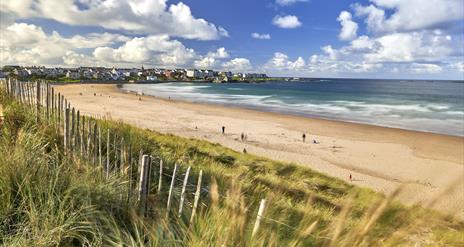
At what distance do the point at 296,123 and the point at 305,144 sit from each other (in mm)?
9051

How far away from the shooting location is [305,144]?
79.8 ft

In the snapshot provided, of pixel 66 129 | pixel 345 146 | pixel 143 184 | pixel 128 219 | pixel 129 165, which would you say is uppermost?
pixel 66 129

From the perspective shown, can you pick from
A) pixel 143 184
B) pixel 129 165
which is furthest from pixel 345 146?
pixel 143 184

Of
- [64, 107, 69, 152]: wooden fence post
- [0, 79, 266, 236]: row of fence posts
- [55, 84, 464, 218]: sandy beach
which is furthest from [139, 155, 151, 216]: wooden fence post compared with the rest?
[55, 84, 464, 218]: sandy beach

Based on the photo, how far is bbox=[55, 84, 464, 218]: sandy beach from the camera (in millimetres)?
17781

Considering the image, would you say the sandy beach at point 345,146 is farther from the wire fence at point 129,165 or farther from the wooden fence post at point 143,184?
the wooden fence post at point 143,184

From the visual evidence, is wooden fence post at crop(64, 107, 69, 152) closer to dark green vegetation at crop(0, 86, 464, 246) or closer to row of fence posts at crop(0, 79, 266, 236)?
row of fence posts at crop(0, 79, 266, 236)

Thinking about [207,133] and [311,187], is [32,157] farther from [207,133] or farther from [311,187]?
[207,133]

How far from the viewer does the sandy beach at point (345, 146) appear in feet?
58.3

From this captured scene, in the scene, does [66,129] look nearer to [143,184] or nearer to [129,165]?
[129,165]

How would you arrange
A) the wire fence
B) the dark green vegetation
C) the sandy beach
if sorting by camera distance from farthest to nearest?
the sandy beach
the wire fence
the dark green vegetation

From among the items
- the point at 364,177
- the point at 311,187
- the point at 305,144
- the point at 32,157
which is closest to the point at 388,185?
the point at 364,177

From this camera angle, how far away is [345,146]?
24.2 meters

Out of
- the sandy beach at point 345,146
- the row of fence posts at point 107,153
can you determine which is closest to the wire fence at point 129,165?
the row of fence posts at point 107,153
